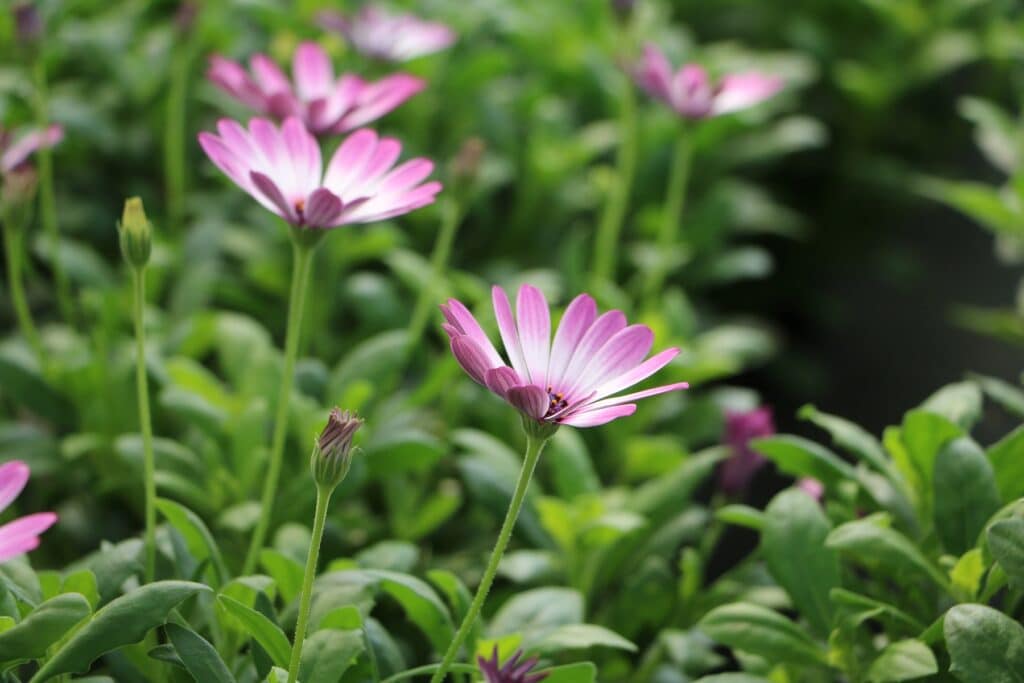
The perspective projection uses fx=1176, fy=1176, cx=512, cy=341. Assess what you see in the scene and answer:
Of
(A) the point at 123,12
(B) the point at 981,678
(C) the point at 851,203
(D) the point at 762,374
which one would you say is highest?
(A) the point at 123,12

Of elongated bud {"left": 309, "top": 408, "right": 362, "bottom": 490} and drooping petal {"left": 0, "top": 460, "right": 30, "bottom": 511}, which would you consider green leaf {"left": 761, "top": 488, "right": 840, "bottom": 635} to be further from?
drooping petal {"left": 0, "top": 460, "right": 30, "bottom": 511}

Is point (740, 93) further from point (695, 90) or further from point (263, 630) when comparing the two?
point (263, 630)

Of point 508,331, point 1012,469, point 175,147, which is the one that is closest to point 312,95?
point 175,147

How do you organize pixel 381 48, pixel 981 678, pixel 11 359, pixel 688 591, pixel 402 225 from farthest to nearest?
pixel 402 225 → pixel 381 48 → pixel 11 359 → pixel 688 591 → pixel 981 678

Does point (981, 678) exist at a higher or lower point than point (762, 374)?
higher

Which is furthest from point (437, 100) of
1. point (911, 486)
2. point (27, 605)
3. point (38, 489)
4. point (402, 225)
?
point (27, 605)

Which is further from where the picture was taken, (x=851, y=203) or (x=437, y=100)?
(x=851, y=203)

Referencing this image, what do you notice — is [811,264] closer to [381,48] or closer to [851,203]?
[851,203]

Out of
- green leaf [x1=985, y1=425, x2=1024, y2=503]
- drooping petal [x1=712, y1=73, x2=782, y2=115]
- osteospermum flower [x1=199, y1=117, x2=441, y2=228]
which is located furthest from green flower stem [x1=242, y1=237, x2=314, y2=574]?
drooping petal [x1=712, y1=73, x2=782, y2=115]

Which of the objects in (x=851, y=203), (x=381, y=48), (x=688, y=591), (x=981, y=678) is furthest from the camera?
(x=851, y=203)
